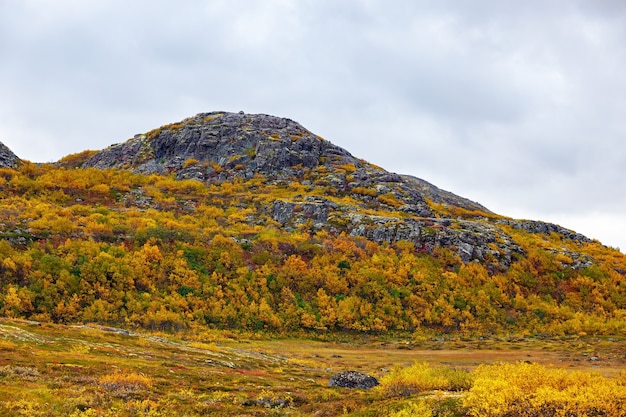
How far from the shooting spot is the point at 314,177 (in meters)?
110

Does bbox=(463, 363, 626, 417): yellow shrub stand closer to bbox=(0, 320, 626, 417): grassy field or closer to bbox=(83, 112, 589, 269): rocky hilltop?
bbox=(0, 320, 626, 417): grassy field

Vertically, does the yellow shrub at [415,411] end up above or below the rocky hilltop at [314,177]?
below

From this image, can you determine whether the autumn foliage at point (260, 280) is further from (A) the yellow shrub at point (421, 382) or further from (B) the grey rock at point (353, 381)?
(A) the yellow shrub at point (421, 382)

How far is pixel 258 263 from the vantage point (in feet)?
196

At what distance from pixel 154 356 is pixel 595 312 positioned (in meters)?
62.2

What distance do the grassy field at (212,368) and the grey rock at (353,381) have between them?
110 centimetres

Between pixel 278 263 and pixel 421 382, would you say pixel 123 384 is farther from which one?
pixel 278 263

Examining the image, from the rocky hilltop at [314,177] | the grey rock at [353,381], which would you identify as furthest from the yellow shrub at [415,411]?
the rocky hilltop at [314,177]

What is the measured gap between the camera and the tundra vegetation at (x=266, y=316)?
52.2 ft

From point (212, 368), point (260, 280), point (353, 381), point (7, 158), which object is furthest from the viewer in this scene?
point (7, 158)

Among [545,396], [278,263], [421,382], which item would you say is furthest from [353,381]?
[278,263]

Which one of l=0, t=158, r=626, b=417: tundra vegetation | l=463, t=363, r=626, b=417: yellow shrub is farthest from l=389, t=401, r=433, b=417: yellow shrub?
l=463, t=363, r=626, b=417: yellow shrub

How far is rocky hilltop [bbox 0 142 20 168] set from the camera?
96.2 m

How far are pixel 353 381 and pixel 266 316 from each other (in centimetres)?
2928
